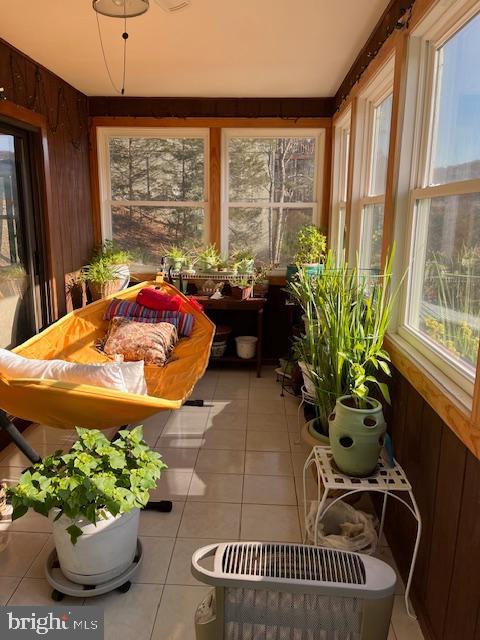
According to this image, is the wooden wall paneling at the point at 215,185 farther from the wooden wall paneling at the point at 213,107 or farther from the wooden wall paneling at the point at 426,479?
the wooden wall paneling at the point at 426,479

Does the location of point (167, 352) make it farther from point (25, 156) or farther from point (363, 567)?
point (363, 567)

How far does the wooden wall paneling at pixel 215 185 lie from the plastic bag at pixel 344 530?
308cm

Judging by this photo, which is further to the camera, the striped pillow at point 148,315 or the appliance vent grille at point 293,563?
the striped pillow at point 148,315

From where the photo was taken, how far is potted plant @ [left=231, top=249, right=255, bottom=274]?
4.48 metres

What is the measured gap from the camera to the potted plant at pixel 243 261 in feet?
14.7

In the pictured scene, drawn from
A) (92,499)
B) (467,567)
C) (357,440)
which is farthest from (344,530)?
(92,499)

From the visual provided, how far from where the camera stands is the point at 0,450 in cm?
294

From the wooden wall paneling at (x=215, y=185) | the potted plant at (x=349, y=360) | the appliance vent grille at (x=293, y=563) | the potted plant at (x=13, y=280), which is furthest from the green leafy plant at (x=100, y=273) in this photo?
the appliance vent grille at (x=293, y=563)

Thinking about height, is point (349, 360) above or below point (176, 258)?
below

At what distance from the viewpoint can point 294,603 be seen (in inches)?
50.0

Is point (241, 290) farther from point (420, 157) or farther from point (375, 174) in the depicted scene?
point (420, 157)

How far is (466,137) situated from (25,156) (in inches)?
121

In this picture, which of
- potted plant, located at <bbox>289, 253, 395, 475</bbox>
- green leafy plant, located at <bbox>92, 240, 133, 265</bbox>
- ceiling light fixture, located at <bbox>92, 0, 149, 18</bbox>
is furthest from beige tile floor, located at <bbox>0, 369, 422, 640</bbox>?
ceiling light fixture, located at <bbox>92, 0, 149, 18</bbox>

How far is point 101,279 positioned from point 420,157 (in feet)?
9.63
